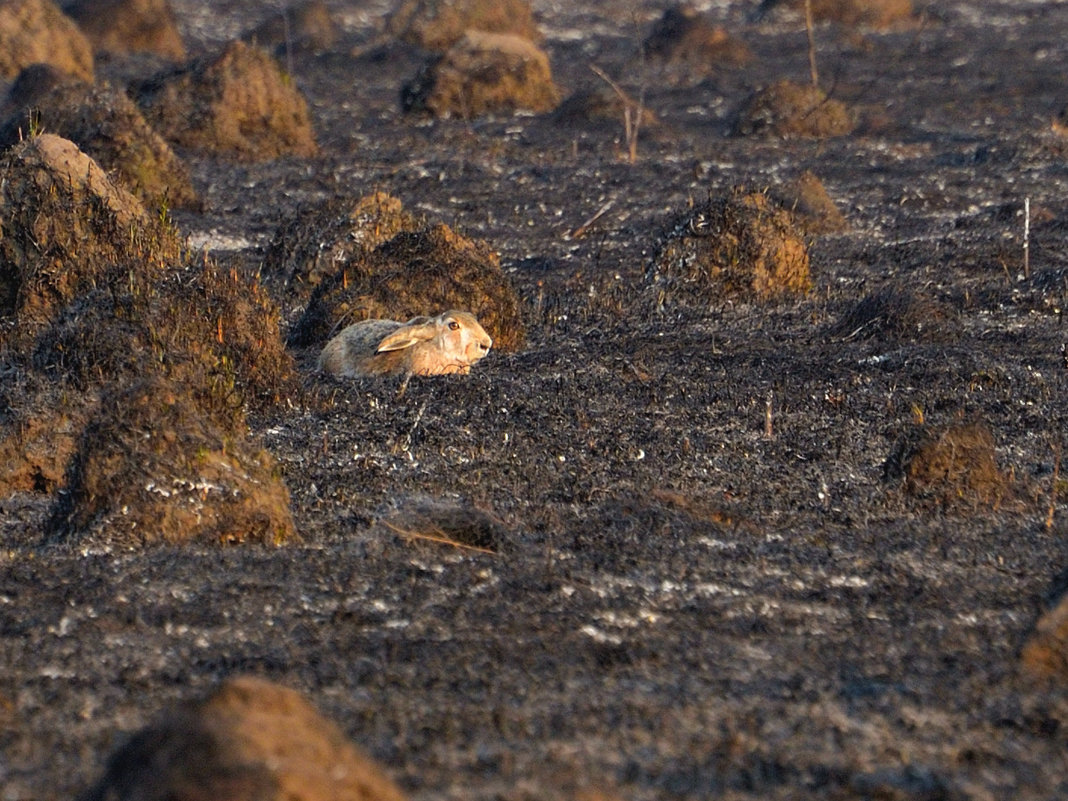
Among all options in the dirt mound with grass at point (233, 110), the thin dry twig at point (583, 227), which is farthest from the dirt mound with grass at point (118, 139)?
the thin dry twig at point (583, 227)

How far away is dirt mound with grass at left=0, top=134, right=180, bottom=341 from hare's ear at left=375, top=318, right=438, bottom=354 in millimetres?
1350

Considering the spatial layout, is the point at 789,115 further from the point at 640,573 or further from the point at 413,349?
the point at 640,573

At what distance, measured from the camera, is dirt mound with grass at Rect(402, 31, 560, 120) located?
1614 cm

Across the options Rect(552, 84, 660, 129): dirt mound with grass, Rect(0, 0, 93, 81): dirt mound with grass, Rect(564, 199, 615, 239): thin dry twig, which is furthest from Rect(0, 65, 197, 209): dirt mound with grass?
Rect(0, 0, 93, 81): dirt mound with grass

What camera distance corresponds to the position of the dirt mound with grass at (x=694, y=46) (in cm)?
2064

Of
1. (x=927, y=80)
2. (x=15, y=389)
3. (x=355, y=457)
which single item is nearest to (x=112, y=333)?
(x=15, y=389)

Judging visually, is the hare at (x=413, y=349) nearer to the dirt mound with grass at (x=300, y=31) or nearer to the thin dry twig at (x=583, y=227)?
the thin dry twig at (x=583, y=227)

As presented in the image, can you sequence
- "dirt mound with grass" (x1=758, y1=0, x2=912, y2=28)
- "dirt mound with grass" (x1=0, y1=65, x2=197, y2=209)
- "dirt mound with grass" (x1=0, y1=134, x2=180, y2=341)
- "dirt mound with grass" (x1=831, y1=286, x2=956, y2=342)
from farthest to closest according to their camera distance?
"dirt mound with grass" (x1=758, y1=0, x2=912, y2=28)
"dirt mound with grass" (x1=0, y1=65, x2=197, y2=209)
"dirt mound with grass" (x1=831, y1=286, x2=956, y2=342)
"dirt mound with grass" (x1=0, y1=134, x2=180, y2=341)

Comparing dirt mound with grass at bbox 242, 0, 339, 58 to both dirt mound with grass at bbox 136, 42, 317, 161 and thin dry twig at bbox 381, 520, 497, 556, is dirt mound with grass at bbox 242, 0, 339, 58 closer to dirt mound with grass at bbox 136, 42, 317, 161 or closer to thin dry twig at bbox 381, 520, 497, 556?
dirt mound with grass at bbox 136, 42, 317, 161

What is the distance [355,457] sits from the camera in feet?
19.0

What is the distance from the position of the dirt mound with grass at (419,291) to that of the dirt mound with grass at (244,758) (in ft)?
15.8

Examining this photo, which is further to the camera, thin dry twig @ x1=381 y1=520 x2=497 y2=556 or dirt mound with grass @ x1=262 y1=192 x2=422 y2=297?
dirt mound with grass @ x1=262 y1=192 x2=422 y2=297

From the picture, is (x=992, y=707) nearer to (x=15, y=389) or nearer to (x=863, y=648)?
(x=863, y=648)

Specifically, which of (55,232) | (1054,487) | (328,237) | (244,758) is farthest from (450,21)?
(244,758)
